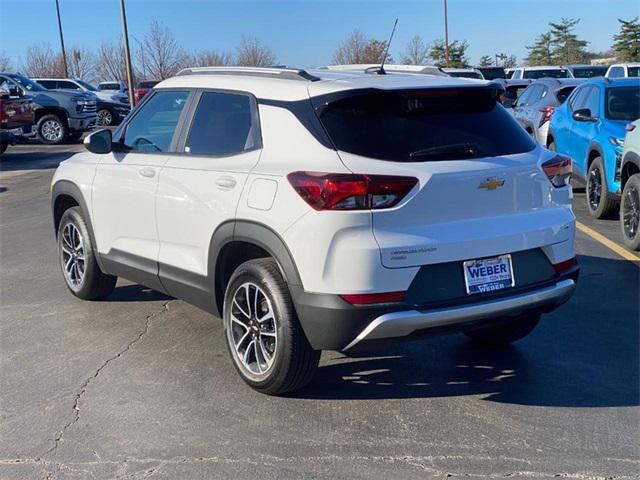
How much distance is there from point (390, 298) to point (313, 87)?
124cm

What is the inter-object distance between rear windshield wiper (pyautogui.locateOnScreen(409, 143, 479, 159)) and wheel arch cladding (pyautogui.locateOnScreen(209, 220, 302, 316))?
85cm

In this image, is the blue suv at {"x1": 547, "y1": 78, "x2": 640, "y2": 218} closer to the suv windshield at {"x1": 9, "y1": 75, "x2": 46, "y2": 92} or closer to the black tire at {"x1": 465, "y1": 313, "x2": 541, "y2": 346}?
the black tire at {"x1": 465, "y1": 313, "x2": 541, "y2": 346}

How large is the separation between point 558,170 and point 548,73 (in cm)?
2719

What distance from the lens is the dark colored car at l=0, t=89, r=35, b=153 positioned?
1836cm

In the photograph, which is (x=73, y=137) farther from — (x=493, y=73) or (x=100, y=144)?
(x=100, y=144)

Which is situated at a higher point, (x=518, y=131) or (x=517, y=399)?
(x=518, y=131)

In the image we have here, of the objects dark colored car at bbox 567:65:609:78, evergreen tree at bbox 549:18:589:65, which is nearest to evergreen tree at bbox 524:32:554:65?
evergreen tree at bbox 549:18:589:65

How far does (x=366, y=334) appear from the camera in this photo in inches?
154

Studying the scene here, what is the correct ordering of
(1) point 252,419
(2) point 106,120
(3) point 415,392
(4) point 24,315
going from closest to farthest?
(1) point 252,419
(3) point 415,392
(4) point 24,315
(2) point 106,120

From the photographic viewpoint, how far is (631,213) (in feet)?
25.9

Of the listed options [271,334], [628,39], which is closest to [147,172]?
[271,334]

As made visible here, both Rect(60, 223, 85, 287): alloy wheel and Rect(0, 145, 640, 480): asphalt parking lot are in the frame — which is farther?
Rect(60, 223, 85, 287): alloy wheel

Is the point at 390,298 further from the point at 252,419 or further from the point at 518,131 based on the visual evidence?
the point at 518,131

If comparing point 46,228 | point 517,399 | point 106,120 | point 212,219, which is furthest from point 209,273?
point 106,120
